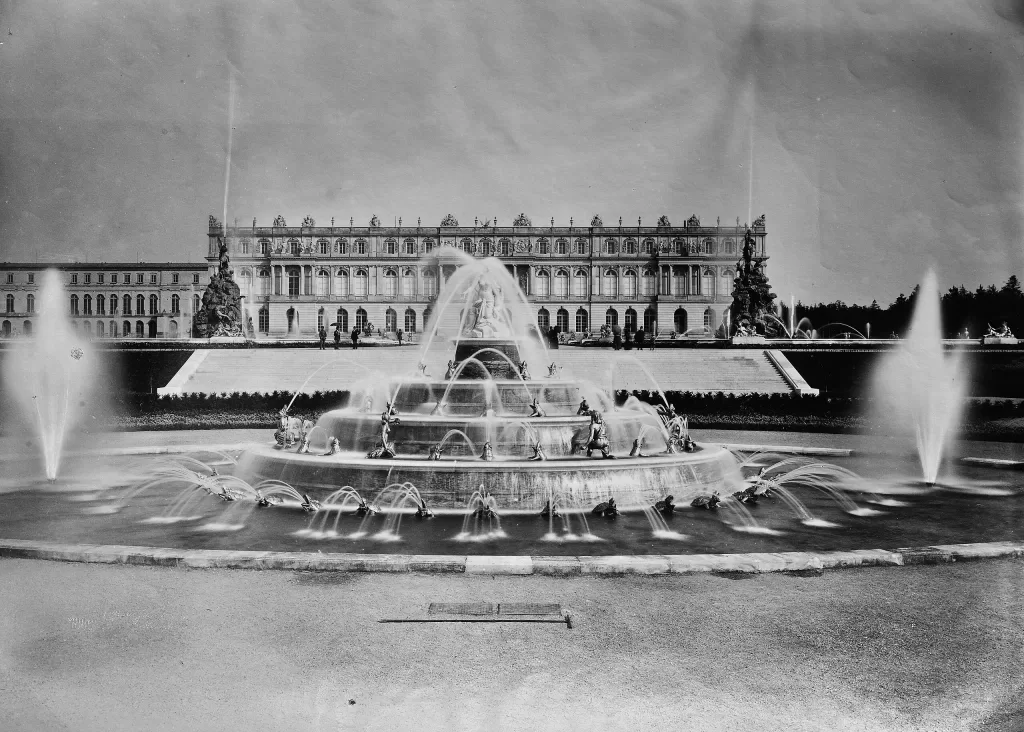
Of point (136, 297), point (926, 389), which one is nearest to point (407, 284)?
point (136, 297)

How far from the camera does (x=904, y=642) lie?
18.4ft

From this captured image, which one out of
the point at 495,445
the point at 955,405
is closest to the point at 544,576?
the point at 495,445

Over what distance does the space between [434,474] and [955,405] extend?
65.3 ft

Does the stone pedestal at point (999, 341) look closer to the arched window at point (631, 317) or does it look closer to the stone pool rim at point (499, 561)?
the stone pool rim at point (499, 561)

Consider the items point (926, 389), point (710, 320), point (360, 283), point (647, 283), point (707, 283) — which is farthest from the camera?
point (360, 283)

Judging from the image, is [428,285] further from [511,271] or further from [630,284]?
[630,284]

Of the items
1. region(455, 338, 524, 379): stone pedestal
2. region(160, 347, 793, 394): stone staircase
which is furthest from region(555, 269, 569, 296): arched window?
region(455, 338, 524, 379): stone pedestal

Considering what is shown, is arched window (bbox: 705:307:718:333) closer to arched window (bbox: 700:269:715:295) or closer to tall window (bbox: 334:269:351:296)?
arched window (bbox: 700:269:715:295)

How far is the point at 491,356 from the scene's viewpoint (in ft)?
51.8

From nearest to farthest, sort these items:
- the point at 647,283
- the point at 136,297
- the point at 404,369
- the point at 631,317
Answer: the point at 404,369 < the point at 647,283 < the point at 631,317 < the point at 136,297

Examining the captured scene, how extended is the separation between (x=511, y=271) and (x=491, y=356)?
257 ft

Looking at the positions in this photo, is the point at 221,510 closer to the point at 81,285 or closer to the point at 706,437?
the point at 706,437

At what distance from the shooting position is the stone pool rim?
7.37 meters

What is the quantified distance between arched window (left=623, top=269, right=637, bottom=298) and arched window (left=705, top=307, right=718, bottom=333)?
27.0 feet
